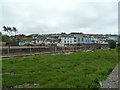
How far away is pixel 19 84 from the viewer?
6133 mm

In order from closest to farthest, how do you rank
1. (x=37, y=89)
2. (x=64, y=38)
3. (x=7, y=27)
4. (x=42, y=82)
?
(x=37, y=89)
(x=42, y=82)
(x=7, y=27)
(x=64, y=38)

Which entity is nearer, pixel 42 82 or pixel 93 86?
pixel 93 86

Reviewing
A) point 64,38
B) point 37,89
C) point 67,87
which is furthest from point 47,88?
point 64,38

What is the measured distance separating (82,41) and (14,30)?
142ft

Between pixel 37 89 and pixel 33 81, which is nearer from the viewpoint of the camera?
pixel 37 89

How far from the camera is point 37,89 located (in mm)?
5352

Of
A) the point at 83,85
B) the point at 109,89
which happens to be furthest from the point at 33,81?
the point at 109,89

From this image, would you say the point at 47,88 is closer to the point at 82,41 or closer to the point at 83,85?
the point at 83,85

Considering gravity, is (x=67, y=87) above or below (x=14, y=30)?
below

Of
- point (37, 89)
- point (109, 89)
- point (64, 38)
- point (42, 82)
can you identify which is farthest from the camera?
point (64, 38)

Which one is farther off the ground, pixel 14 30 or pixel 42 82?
pixel 14 30

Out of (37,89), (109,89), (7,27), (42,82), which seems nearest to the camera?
(37,89)

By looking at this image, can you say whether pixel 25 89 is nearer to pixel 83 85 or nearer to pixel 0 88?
pixel 0 88

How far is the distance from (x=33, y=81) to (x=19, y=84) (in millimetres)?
636
